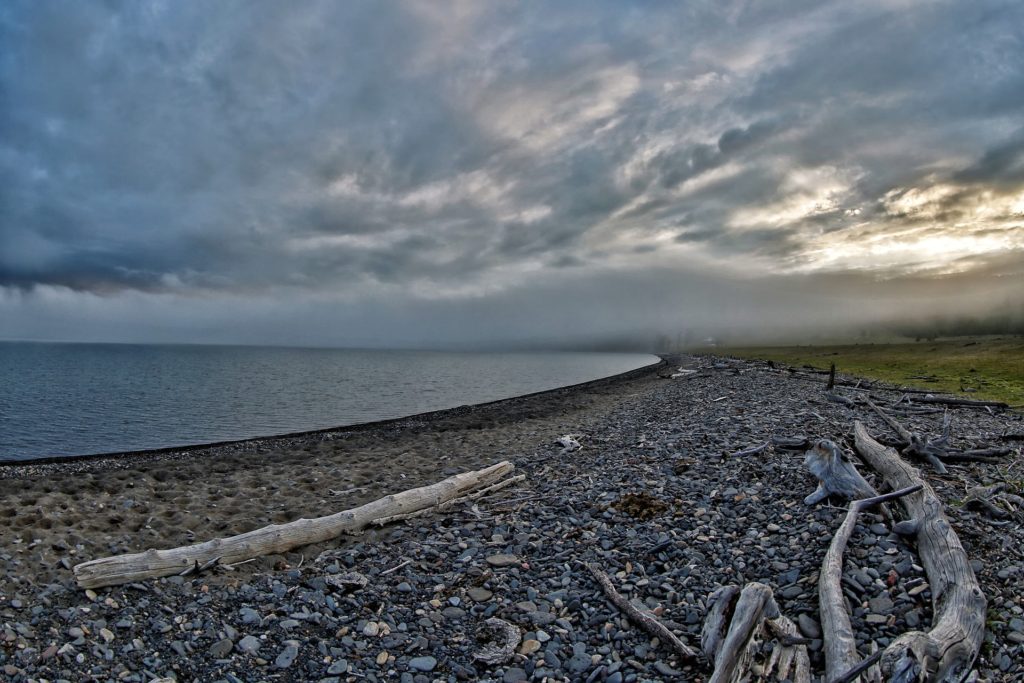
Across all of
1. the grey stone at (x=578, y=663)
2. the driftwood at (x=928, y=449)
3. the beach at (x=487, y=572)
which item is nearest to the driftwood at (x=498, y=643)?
the beach at (x=487, y=572)

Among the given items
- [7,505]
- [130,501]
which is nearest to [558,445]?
[130,501]

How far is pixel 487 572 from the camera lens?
9766 mm

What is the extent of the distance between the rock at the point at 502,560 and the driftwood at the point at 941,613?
20.2 feet

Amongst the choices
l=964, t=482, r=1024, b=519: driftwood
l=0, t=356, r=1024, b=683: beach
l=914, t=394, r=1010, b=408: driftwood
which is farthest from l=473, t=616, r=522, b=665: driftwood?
l=914, t=394, r=1010, b=408: driftwood

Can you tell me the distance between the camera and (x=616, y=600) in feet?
27.6

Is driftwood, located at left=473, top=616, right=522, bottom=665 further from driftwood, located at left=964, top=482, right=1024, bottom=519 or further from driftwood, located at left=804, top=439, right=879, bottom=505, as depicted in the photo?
driftwood, located at left=964, top=482, right=1024, bottom=519

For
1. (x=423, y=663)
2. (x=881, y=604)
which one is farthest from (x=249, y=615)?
(x=881, y=604)

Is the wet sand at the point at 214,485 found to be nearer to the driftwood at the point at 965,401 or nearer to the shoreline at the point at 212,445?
the shoreline at the point at 212,445

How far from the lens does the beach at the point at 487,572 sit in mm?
7387

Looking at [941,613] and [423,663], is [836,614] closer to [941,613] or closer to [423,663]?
[941,613]

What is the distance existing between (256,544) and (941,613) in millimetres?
11810

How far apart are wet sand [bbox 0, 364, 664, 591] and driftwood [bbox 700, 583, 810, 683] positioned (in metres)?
8.31

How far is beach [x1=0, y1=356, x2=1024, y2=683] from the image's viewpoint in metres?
7.39

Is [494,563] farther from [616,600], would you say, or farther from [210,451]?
[210,451]
